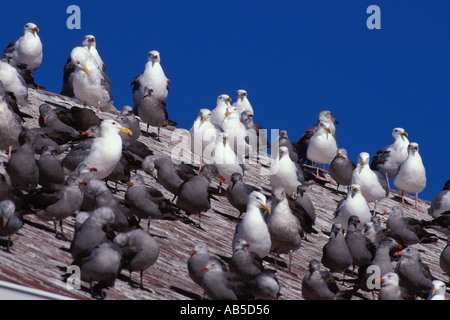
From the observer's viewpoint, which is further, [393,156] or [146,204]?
[393,156]

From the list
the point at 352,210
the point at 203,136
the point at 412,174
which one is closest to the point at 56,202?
the point at 352,210

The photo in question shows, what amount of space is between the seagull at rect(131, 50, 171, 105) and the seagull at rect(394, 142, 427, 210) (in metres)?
6.56

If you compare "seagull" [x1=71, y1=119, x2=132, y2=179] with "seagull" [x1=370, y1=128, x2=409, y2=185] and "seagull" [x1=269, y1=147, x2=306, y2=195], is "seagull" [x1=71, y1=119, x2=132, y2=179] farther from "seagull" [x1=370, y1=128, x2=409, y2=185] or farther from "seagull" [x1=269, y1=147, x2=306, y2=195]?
"seagull" [x1=370, y1=128, x2=409, y2=185]

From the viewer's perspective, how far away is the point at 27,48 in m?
23.7

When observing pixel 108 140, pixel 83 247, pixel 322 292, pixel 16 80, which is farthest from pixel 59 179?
pixel 16 80

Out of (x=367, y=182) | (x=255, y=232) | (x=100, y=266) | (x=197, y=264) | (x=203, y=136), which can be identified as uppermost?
(x=203, y=136)

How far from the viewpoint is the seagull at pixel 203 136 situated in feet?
63.0

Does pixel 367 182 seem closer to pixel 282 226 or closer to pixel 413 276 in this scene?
pixel 413 276

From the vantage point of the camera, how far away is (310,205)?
54.3 ft

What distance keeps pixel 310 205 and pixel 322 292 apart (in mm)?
5181

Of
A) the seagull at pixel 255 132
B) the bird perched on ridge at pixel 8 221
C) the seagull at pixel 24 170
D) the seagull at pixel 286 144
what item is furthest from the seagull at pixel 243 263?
the seagull at pixel 286 144

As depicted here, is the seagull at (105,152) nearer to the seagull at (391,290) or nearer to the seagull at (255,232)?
the seagull at (255,232)

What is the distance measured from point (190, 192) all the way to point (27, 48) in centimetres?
1133

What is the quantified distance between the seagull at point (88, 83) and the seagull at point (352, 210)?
23.4 ft
